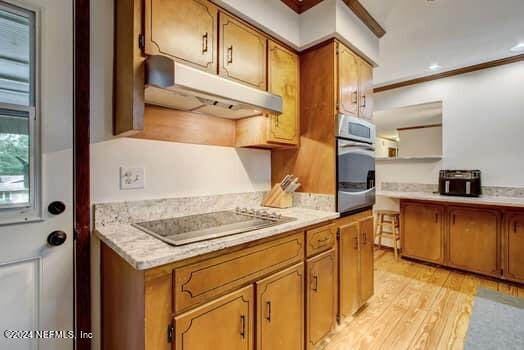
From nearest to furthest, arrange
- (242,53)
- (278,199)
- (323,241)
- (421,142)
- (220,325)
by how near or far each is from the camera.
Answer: (220,325)
(242,53)
(323,241)
(278,199)
(421,142)

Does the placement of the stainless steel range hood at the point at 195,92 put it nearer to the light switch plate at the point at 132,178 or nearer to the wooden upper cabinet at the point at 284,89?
the wooden upper cabinet at the point at 284,89

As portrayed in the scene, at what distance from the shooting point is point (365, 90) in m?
2.15

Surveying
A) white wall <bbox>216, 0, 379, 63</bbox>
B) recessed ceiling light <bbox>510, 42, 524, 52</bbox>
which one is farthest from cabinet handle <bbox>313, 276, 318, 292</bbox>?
recessed ceiling light <bbox>510, 42, 524, 52</bbox>

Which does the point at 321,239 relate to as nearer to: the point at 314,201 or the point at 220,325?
the point at 314,201

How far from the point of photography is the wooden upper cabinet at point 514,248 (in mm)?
2512

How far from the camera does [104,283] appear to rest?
48.6 inches

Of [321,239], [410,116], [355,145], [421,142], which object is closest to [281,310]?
[321,239]

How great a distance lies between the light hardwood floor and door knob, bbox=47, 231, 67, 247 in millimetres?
1688

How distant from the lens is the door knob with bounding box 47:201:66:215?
1.14 meters

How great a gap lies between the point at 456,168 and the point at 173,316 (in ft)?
12.1

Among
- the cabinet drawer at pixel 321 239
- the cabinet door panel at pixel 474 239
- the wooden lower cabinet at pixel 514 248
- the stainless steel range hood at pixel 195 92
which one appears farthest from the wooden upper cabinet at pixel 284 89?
the wooden lower cabinet at pixel 514 248

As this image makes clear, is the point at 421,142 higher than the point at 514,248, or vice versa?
the point at 421,142

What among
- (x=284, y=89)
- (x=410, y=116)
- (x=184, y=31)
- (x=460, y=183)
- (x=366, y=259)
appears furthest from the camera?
(x=410, y=116)

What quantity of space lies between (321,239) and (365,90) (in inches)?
53.8
